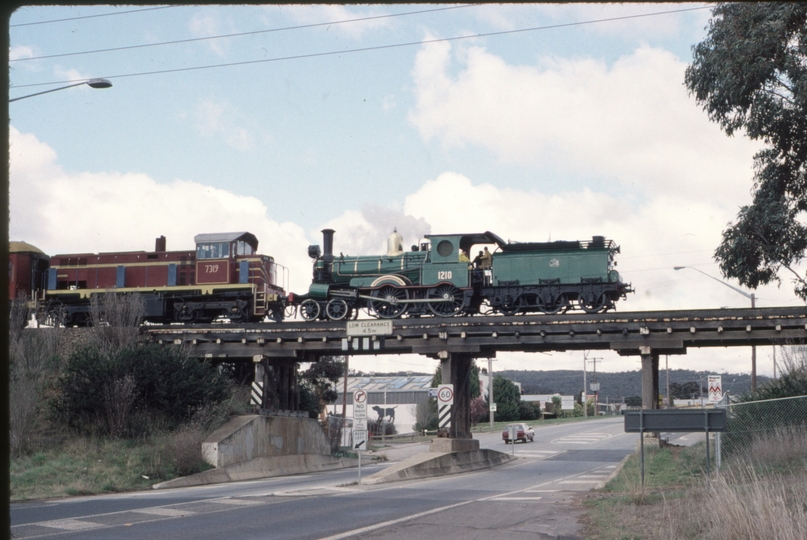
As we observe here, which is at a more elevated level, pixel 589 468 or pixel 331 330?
pixel 331 330

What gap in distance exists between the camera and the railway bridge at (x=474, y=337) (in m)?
29.6

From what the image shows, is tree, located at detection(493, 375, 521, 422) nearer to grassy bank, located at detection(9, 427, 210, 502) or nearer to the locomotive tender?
the locomotive tender

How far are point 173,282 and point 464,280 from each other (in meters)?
13.5

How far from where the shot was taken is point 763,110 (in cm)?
2192

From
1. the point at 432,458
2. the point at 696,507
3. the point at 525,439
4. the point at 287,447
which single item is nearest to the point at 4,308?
the point at 696,507

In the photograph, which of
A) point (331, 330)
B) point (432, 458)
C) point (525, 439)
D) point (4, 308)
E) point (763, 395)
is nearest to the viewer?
point (4, 308)

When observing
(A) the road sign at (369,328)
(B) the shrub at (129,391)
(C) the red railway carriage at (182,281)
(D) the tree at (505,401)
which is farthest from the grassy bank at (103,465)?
(D) the tree at (505,401)

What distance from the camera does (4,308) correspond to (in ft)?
9.18

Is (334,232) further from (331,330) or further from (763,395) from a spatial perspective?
(763,395)

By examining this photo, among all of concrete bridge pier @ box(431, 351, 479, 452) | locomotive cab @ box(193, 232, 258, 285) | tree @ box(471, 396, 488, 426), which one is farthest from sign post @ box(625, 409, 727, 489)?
tree @ box(471, 396, 488, 426)

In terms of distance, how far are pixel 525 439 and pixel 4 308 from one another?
5956 centimetres

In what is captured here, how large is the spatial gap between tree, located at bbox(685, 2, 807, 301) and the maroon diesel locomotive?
20.5 m

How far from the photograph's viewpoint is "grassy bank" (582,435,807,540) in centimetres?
888

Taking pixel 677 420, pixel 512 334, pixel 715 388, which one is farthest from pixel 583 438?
pixel 677 420
